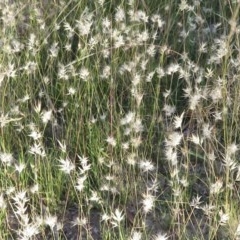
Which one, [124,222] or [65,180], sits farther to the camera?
[65,180]

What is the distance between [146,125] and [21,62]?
30.7 inches

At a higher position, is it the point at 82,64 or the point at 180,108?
the point at 82,64

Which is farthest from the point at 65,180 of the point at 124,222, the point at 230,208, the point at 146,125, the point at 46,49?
the point at 46,49

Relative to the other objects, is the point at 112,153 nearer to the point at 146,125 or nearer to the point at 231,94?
the point at 146,125

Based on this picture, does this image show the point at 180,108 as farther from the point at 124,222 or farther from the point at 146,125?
the point at 124,222

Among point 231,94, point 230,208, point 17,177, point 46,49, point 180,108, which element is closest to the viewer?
point 230,208

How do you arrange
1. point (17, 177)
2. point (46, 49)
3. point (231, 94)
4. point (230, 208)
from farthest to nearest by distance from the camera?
point (46, 49) → point (231, 94) → point (17, 177) → point (230, 208)

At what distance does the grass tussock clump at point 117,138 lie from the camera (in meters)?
1.95

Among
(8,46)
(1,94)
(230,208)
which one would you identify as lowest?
(230,208)

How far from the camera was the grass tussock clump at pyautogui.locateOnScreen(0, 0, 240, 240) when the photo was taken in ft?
6.41

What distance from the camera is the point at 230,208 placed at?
1.97 metres

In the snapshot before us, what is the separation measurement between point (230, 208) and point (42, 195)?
2.57 feet

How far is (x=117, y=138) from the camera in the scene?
2271mm

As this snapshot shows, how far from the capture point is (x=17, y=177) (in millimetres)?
2205
